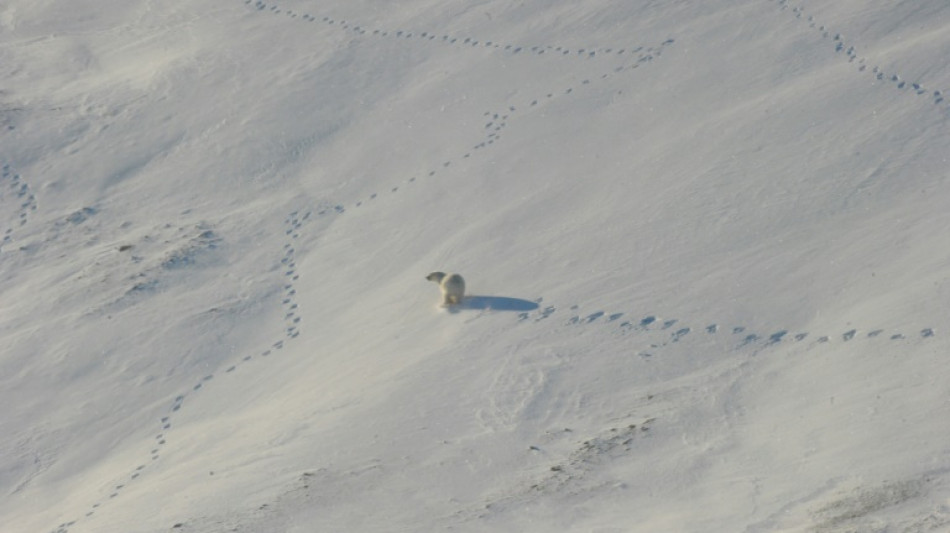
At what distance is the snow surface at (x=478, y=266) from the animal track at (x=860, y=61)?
53 mm

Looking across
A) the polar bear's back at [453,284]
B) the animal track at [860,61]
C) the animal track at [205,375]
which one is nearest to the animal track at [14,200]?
the animal track at [205,375]

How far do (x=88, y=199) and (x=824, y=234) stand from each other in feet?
34.8

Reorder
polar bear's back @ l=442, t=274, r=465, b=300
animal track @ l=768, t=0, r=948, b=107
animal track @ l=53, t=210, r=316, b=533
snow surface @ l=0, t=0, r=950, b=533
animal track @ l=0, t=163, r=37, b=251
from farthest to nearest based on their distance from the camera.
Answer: animal track @ l=0, t=163, r=37, b=251 < animal track @ l=768, t=0, r=948, b=107 < polar bear's back @ l=442, t=274, r=465, b=300 < animal track @ l=53, t=210, r=316, b=533 < snow surface @ l=0, t=0, r=950, b=533

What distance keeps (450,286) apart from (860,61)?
23.4ft

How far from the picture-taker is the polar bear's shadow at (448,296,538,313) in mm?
15078

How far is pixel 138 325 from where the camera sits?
16625 mm

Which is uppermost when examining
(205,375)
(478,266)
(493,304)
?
(478,266)

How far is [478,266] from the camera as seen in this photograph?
1614 centimetres

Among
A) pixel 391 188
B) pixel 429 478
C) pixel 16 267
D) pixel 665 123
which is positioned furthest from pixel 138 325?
pixel 665 123

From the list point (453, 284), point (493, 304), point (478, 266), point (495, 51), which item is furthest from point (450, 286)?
point (495, 51)

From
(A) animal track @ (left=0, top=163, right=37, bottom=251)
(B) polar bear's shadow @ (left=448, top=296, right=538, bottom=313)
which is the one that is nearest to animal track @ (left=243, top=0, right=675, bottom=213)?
(B) polar bear's shadow @ (left=448, top=296, right=538, bottom=313)

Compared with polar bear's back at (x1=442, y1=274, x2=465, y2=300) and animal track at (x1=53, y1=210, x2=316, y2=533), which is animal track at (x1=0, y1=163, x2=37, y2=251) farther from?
polar bear's back at (x1=442, y1=274, x2=465, y2=300)

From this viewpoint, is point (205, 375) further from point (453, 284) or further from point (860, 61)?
point (860, 61)

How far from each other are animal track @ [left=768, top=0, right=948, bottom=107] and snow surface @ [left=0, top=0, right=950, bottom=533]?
53mm
